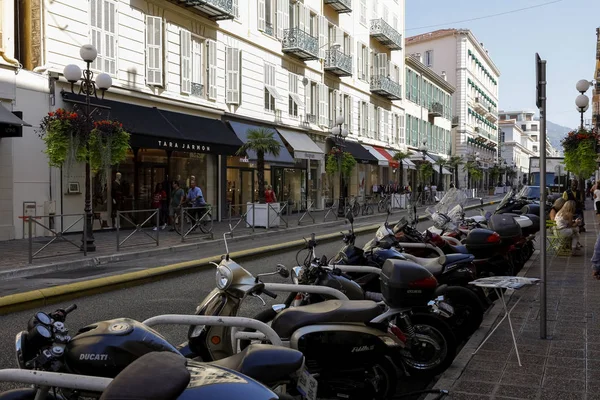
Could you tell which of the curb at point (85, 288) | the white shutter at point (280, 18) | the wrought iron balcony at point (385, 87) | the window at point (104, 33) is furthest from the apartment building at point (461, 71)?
the curb at point (85, 288)

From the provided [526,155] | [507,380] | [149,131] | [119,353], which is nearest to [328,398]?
[507,380]

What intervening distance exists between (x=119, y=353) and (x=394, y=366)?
214 centimetres

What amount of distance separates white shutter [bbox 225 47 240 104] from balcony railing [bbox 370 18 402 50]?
17.4 m

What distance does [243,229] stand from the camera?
765 inches

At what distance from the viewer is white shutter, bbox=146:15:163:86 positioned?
19.6 meters

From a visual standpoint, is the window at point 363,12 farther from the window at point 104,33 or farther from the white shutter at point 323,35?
the window at point 104,33

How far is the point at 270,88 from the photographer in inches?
1062

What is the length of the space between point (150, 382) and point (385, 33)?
40.1m

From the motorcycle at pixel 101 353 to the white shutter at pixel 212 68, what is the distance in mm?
20819

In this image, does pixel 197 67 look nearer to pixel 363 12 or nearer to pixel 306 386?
pixel 363 12

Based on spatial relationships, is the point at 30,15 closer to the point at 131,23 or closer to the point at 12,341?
the point at 131,23

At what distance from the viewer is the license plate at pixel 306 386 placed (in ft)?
9.73

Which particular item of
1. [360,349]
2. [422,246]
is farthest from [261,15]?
[360,349]

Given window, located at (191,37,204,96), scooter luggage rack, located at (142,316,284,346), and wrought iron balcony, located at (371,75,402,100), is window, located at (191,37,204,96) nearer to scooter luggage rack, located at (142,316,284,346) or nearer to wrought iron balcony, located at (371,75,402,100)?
wrought iron balcony, located at (371,75,402,100)
